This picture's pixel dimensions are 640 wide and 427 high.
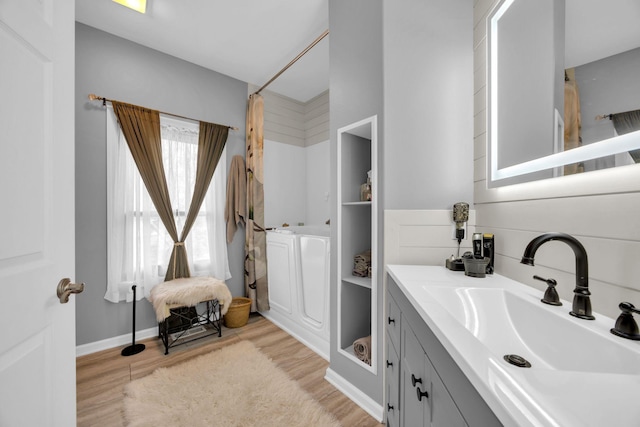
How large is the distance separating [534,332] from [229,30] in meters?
2.90

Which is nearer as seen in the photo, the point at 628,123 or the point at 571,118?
the point at 628,123

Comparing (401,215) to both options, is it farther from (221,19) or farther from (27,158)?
(221,19)

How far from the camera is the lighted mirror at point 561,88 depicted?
2.16 feet

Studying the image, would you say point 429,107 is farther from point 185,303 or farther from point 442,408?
point 185,303

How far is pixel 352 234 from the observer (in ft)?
5.78

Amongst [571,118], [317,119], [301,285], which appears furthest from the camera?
[317,119]

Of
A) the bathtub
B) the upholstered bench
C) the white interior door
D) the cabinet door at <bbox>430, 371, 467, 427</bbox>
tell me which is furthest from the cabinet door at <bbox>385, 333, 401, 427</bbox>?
the upholstered bench

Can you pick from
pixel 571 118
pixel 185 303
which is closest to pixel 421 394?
pixel 571 118

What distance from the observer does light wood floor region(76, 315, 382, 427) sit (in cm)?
151

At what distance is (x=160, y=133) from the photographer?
246 cm

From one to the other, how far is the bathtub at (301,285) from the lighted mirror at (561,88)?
4.57 ft

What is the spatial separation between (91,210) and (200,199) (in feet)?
2.90

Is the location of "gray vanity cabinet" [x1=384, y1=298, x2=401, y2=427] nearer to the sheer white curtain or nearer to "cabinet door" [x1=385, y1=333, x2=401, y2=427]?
"cabinet door" [x1=385, y1=333, x2=401, y2=427]

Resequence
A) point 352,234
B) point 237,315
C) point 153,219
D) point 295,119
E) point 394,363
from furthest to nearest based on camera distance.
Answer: point 295,119
point 237,315
point 153,219
point 352,234
point 394,363
